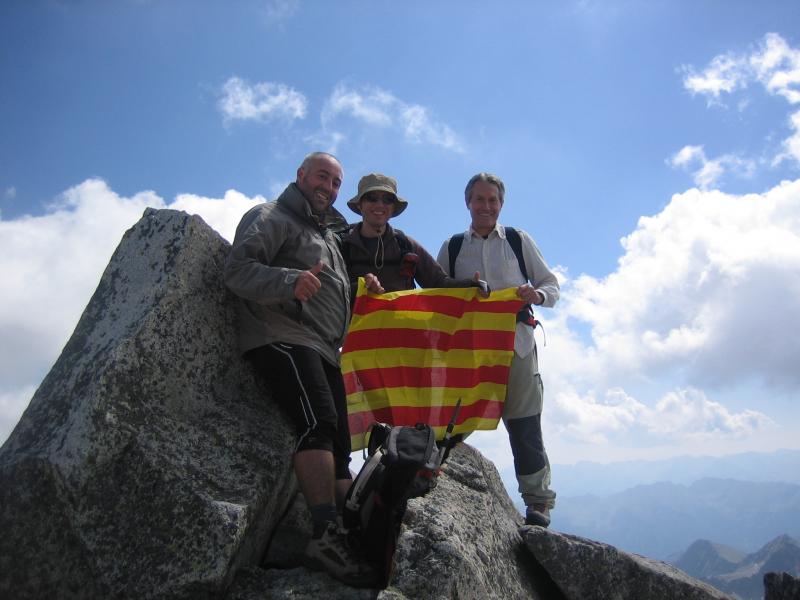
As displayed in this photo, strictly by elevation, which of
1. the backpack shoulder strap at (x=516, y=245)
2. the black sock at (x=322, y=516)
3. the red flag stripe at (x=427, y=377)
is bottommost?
the black sock at (x=322, y=516)

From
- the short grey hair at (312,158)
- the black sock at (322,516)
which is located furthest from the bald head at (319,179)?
the black sock at (322,516)

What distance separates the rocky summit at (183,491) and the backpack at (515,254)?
262cm

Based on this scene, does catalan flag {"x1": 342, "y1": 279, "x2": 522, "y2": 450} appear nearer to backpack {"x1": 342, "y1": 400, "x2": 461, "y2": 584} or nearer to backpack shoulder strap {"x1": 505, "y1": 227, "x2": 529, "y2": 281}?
backpack shoulder strap {"x1": 505, "y1": 227, "x2": 529, "y2": 281}

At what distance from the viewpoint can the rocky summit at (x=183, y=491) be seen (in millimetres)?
4754

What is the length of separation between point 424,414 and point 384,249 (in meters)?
2.41

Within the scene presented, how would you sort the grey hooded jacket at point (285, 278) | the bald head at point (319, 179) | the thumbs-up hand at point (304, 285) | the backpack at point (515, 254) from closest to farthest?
the thumbs-up hand at point (304, 285), the grey hooded jacket at point (285, 278), the bald head at point (319, 179), the backpack at point (515, 254)

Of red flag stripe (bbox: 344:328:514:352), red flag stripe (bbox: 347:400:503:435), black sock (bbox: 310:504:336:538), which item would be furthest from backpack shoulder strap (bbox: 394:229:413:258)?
black sock (bbox: 310:504:336:538)

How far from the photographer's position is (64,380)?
557 cm

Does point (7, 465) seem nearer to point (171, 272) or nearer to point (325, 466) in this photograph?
point (171, 272)

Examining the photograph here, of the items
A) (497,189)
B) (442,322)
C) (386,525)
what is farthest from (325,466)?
(497,189)

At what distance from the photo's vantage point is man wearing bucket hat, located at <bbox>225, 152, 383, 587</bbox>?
5070 millimetres

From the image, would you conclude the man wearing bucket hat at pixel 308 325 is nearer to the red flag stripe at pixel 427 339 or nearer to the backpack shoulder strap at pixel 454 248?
the red flag stripe at pixel 427 339

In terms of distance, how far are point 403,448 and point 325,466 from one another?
0.86m

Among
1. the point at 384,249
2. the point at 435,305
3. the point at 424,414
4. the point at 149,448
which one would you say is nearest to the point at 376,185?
the point at 384,249
